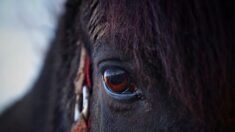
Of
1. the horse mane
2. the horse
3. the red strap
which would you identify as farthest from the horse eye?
the red strap

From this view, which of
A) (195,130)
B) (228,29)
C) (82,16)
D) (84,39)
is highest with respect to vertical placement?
(82,16)

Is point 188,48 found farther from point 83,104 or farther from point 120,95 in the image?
point 83,104

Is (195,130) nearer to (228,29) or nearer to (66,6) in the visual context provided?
(228,29)

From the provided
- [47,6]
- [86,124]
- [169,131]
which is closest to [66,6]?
[47,6]

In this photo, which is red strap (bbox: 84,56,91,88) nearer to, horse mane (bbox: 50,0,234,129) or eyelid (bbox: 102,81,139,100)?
eyelid (bbox: 102,81,139,100)

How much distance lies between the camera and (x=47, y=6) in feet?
8.96

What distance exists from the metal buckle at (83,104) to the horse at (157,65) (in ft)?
0.04

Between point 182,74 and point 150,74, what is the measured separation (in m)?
0.16

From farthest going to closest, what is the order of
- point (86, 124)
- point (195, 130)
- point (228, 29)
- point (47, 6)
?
point (47, 6) < point (86, 124) < point (195, 130) < point (228, 29)

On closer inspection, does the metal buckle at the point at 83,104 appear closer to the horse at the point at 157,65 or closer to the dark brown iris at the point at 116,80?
the horse at the point at 157,65

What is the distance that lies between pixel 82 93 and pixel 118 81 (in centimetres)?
46

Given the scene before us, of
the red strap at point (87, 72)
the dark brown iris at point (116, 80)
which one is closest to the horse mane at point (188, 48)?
the dark brown iris at point (116, 80)

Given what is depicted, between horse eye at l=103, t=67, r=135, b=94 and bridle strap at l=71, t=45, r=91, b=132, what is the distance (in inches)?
12.1

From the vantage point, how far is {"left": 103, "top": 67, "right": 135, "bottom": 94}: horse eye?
4.76 ft
